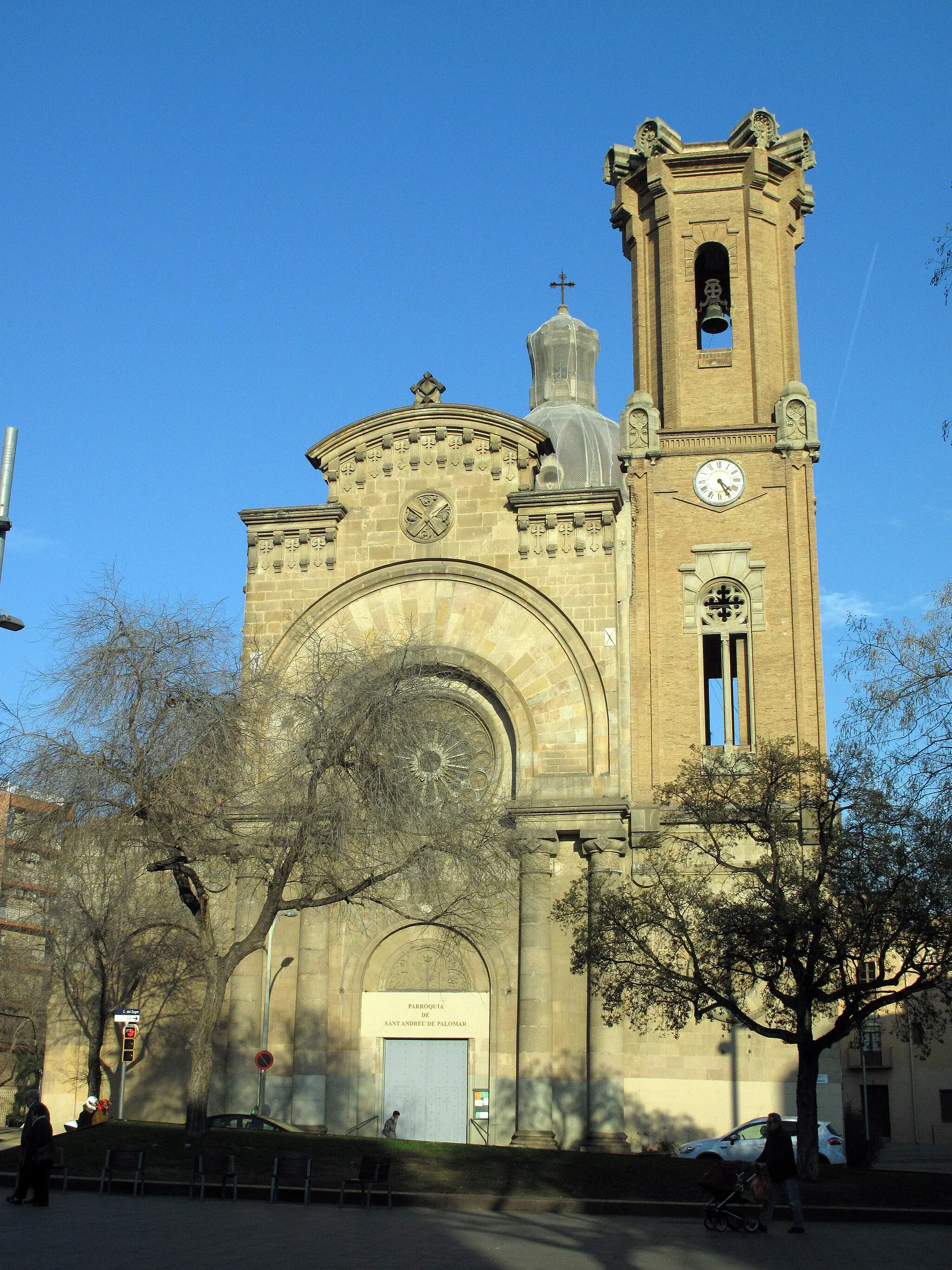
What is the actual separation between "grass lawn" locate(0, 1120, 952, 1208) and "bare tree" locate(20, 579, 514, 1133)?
4.59 ft

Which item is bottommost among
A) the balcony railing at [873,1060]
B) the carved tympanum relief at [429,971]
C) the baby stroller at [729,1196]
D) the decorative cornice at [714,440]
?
the baby stroller at [729,1196]

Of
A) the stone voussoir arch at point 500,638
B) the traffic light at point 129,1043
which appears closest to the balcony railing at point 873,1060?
the stone voussoir arch at point 500,638

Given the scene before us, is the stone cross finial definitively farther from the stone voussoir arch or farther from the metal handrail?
the metal handrail

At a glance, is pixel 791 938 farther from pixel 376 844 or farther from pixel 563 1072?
pixel 563 1072

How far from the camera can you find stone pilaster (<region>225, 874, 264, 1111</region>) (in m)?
29.7

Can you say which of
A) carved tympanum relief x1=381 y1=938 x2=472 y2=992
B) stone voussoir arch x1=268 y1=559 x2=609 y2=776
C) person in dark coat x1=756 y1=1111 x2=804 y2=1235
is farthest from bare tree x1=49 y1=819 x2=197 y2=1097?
person in dark coat x1=756 y1=1111 x2=804 y2=1235

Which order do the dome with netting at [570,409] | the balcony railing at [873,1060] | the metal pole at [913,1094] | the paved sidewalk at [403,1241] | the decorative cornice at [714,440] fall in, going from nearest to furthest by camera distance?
1. the paved sidewalk at [403,1241]
2. the decorative cornice at [714,440]
3. the dome with netting at [570,409]
4. the metal pole at [913,1094]
5. the balcony railing at [873,1060]

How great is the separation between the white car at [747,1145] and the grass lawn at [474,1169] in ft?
13.2

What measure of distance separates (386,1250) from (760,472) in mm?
25142

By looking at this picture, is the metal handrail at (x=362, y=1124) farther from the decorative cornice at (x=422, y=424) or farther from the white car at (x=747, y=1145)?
the decorative cornice at (x=422, y=424)

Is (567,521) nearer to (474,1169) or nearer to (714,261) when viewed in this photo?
(714,261)

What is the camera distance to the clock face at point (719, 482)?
115 feet

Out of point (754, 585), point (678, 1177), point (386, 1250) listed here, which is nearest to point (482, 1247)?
point (386, 1250)

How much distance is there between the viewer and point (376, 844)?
23812 mm
